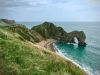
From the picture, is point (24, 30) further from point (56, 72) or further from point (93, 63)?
point (56, 72)

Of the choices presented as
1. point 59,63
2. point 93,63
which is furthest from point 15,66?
point 93,63

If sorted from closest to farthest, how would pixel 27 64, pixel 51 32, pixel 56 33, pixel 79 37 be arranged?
pixel 27 64 < pixel 79 37 < pixel 56 33 < pixel 51 32

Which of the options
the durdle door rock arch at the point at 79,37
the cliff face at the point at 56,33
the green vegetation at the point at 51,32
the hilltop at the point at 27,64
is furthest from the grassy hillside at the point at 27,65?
the green vegetation at the point at 51,32

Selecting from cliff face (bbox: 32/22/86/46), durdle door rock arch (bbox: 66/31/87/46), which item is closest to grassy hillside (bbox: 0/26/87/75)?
durdle door rock arch (bbox: 66/31/87/46)

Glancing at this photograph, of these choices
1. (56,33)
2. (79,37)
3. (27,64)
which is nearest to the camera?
(27,64)

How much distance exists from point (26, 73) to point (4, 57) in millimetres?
6544

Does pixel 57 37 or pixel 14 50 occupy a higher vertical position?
pixel 14 50

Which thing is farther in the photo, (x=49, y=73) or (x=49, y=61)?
(x=49, y=61)

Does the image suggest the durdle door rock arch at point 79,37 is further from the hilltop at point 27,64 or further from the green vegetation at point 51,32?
the hilltop at point 27,64

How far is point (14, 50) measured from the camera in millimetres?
30203

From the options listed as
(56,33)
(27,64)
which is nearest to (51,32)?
(56,33)

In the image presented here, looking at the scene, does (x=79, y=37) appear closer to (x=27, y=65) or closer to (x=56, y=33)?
(x=56, y=33)

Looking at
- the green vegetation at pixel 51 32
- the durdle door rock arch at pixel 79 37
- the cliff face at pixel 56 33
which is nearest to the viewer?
the durdle door rock arch at pixel 79 37

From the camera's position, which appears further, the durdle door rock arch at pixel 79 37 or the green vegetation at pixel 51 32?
the green vegetation at pixel 51 32
